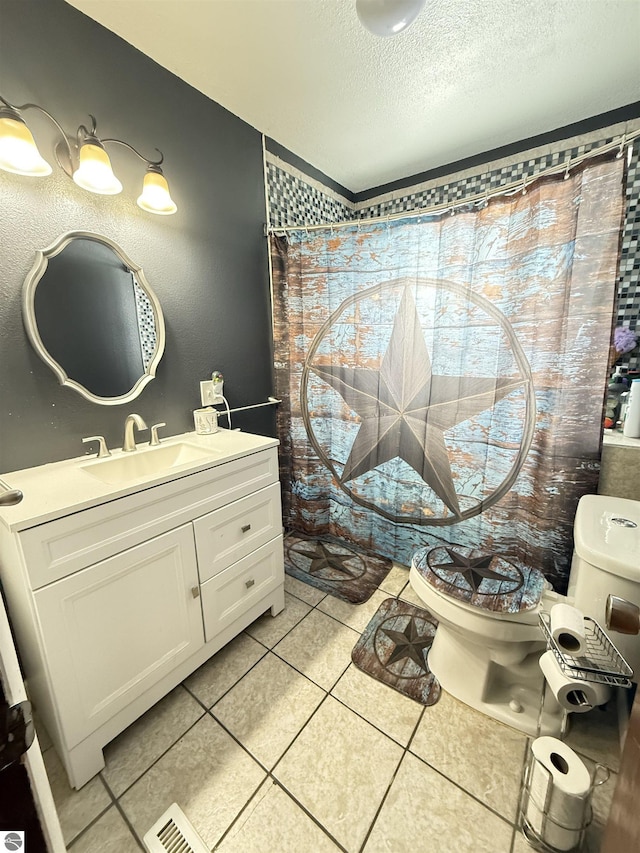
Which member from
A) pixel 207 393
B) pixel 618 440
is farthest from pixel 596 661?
pixel 207 393

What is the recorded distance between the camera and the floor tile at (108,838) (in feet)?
2.90

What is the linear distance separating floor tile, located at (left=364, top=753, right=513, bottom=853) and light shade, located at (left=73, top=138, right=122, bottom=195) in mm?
2198

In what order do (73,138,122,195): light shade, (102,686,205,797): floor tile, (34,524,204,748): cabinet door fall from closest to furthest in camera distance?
1. (34,524,204,748): cabinet door
2. (102,686,205,797): floor tile
3. (73,138,122,195): light shade

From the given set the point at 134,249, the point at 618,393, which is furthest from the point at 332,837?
the point at 134,249

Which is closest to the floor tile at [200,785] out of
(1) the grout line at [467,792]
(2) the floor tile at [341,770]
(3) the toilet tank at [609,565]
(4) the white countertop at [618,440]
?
(2) the floor tile at [341,770]

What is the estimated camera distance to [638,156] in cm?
166

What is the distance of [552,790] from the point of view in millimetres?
841

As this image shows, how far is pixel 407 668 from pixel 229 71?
8.78ft

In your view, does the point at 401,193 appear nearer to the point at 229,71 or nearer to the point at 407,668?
the point at 229,71

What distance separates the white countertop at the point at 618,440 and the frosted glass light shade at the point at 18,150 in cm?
232

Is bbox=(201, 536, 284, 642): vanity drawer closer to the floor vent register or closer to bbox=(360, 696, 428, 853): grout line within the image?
the floor vent register

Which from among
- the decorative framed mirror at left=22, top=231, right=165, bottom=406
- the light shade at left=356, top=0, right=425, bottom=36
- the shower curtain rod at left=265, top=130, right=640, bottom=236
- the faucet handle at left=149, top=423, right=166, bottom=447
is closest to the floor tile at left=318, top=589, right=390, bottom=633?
Answer: the faucet handle at left=149, top=423, right=166, bottom=447

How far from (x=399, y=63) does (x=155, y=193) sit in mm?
1172

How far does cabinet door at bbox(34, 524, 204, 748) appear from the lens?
93 cm
